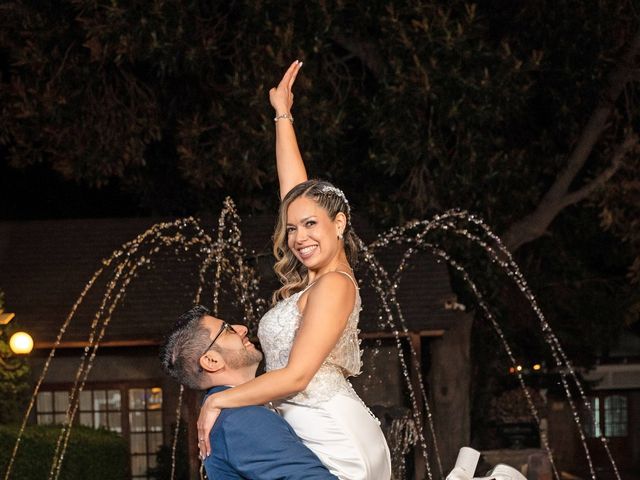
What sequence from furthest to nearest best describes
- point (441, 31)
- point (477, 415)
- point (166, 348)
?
point (477, 415), point (441, 31), point (166, 348)

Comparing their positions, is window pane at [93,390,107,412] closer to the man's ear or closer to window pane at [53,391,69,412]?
window pane at [53,391,69,412]

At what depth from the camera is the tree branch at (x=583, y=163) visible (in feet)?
59.3

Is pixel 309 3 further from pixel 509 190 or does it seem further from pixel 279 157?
pixel 279 157

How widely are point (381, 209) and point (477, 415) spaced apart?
645 cm

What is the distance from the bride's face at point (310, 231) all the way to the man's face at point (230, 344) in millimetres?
439

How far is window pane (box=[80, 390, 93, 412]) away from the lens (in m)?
17.5

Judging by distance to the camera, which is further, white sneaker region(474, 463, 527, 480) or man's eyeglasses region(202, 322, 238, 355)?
white sneaker region(474, 463, 527, 480)

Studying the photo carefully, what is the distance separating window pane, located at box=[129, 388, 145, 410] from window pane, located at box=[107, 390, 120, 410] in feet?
0.61

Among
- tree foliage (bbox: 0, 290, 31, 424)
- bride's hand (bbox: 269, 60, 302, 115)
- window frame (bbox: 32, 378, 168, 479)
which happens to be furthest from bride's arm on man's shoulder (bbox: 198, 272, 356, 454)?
window frame (bbox: 32, 378, 168, 479)

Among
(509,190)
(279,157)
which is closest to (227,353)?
(279,157)

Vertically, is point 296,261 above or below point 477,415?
below

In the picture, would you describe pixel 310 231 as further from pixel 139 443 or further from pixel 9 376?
pixel 139 443

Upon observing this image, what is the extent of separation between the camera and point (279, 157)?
5.67 meters

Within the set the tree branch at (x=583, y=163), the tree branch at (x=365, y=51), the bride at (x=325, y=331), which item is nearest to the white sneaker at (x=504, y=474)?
the bride at (x=325, y=331)
